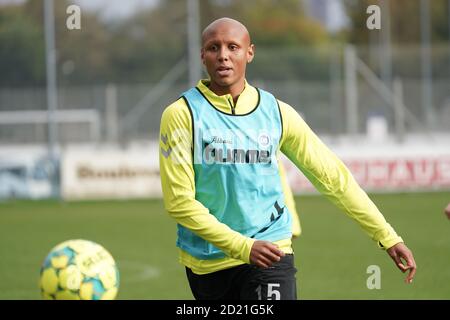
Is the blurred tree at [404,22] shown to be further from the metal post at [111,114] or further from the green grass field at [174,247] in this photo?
the green grass field at [174,247]

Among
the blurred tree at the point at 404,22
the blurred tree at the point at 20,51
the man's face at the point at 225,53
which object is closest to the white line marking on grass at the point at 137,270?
the man's face at the point at 225,53

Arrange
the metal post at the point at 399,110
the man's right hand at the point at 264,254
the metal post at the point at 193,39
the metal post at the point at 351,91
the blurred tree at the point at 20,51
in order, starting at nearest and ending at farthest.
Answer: the man's right hand at the point at 264,254, the blurred tree at the point at 20,51, the metal post at the point at 193,39, the metal post at the point at 399,110, the metal post at the point at 351,91

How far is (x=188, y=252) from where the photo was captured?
5.21 m

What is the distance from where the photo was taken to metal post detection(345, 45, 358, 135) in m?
24.5

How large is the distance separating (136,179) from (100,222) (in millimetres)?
4072

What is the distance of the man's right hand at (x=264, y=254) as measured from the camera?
468 cm

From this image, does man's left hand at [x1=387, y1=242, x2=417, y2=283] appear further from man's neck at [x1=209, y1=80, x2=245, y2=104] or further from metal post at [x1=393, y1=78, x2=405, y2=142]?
metal post at [x1=393, y1=78, x2=405, y2=142]

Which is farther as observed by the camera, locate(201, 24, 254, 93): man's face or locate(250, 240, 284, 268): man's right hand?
locate(201, 24, 254, 93): man's face

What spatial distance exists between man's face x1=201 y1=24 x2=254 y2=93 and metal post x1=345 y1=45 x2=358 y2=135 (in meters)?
19.5

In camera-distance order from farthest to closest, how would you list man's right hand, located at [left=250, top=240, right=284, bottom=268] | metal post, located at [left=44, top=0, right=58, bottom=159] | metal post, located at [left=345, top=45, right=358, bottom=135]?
metal post, located at [left=345, top=45, right=358, bottom=135] → metal post, located at [left=44, top=0, right=58, bottom=159] → man's right hand, located at [left=250, top=240, right=284, bottom=268]

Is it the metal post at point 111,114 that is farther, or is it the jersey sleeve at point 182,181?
the metal post at point 111,114

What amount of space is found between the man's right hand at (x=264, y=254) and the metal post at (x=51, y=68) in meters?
17.4

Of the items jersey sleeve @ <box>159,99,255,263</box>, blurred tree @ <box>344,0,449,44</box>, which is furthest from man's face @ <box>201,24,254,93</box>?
blurred tree @ <box>344,0,449,44</box>

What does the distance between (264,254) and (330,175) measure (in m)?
0.77
